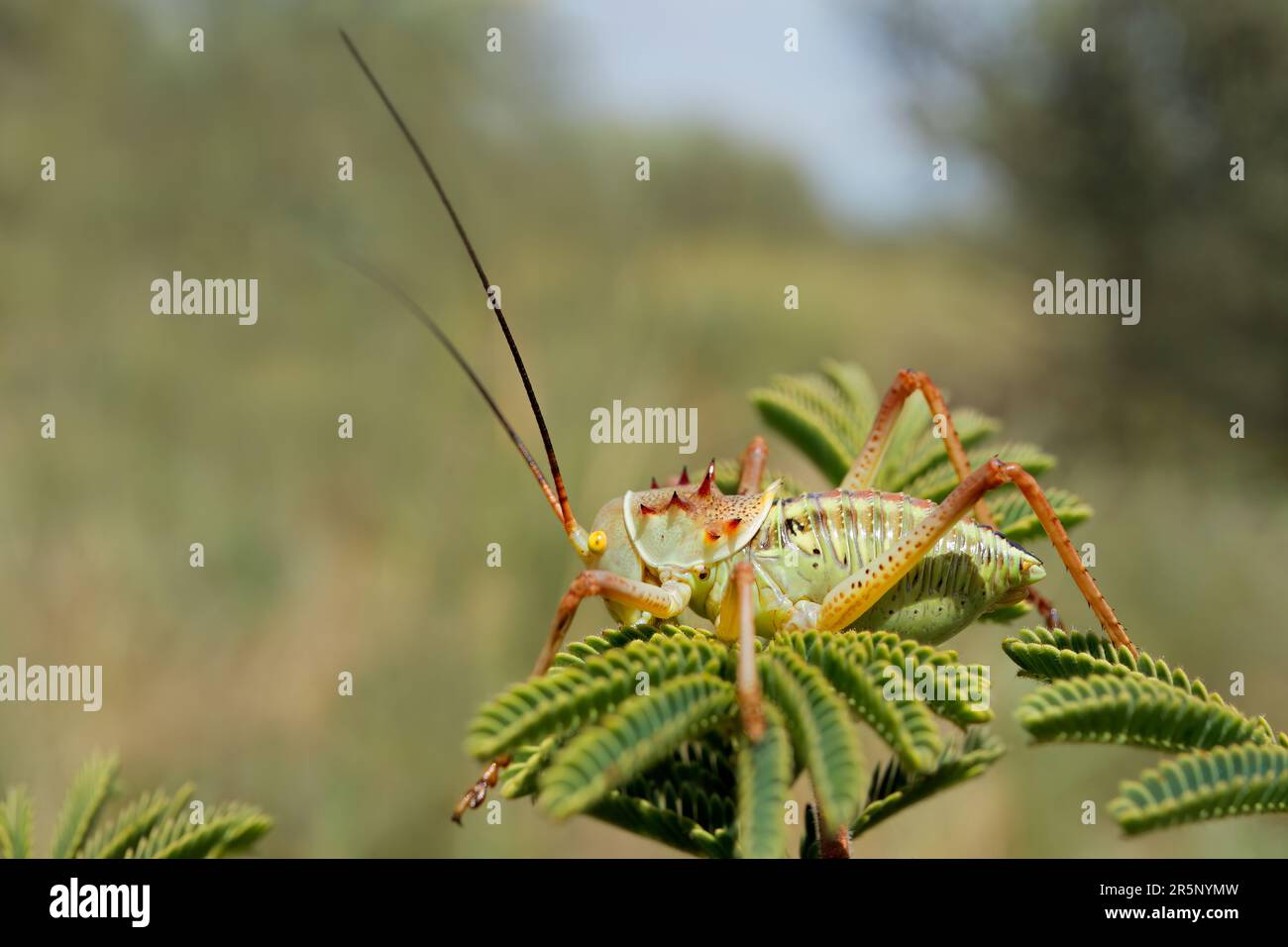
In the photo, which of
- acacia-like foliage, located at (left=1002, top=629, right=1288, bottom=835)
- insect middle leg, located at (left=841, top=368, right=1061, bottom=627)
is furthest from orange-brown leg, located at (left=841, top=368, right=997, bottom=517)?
acacia-like foliage, located at (left=1002, top=629, right=1288, bottom=835)

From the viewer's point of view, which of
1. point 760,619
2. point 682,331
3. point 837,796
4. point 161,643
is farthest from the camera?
point 682,331

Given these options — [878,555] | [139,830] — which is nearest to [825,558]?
[878,555]

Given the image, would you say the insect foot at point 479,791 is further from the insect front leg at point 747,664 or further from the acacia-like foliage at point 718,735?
the insect front leg at point 747,664

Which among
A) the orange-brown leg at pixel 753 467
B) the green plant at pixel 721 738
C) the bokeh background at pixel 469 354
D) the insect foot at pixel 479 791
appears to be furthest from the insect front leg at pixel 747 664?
the bokeh background at pixel 469 354

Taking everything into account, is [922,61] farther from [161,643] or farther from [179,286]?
[161,643]

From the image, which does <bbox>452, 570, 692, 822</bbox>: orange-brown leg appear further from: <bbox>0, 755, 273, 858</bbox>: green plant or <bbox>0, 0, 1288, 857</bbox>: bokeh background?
<bbox>0, 0, 1288, 857</bbox>: bokeh background

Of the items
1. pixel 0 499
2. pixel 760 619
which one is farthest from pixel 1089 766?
pixel 0 499

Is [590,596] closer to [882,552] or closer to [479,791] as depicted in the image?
[479,791]
